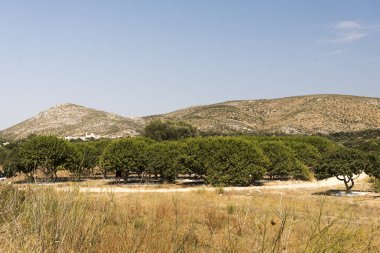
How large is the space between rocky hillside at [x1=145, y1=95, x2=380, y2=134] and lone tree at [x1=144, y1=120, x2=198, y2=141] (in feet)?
155

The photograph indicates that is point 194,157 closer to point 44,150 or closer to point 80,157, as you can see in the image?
point 80,157

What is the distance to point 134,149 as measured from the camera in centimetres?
5322

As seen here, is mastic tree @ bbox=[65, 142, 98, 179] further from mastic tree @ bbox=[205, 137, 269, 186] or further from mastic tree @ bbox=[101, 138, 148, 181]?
mastic tree @ bbox=[205, 137, 269, 186]

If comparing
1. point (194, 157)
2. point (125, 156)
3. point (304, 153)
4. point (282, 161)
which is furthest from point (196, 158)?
point (304, 153)

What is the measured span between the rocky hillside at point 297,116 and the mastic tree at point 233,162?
89.2 metres

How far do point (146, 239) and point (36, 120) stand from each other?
208 metres

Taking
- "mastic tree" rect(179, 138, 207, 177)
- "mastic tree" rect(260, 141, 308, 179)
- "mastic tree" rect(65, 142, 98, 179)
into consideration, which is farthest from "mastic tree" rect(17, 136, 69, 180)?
"mastic tree" rect(260, 141, 308, 179)

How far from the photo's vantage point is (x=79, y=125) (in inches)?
6619

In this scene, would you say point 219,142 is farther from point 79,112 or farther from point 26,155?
point 79,112

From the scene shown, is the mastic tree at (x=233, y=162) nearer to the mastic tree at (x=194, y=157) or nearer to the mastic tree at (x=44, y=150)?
the mastic tree at (x=194, y=157)

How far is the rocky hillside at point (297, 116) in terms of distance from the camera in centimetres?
14288

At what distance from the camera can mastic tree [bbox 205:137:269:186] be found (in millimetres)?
47844

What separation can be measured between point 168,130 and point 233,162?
149 ft

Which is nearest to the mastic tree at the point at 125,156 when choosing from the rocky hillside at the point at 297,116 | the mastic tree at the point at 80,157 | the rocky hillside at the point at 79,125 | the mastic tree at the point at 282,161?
the mastic tree at the point at 80,157
